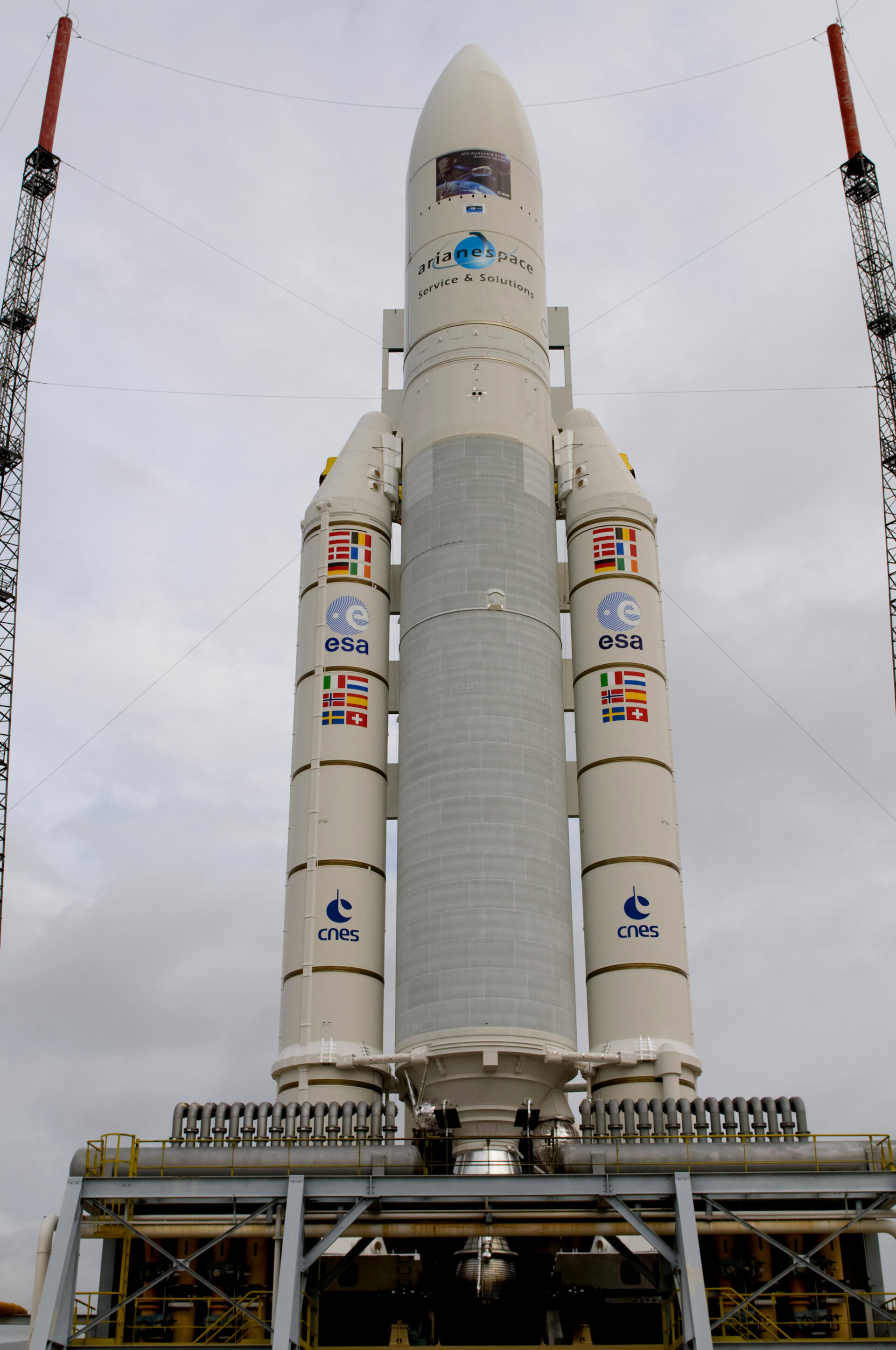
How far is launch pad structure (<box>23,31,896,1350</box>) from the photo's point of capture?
2336cm

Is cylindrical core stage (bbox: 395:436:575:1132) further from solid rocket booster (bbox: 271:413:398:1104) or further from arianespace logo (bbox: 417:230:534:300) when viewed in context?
arianespace logo (bbox: 417:230:534:300)

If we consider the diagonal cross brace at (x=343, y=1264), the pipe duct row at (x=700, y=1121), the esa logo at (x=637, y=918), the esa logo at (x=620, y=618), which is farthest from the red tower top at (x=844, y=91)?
the diagonal cross brace at (x=343, y=1264)

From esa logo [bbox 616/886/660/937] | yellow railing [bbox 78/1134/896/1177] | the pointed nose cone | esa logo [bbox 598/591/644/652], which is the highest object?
the pointed nose cone

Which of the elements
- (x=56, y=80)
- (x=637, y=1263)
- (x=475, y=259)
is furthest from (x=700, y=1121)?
(x=56, y=80)

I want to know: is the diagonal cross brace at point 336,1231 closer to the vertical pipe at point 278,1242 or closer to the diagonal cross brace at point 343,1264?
the vertical pipe at point 278,1242

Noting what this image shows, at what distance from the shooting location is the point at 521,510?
33625 mm

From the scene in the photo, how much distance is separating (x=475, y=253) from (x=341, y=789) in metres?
14.3

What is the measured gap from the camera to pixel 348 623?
33938mm

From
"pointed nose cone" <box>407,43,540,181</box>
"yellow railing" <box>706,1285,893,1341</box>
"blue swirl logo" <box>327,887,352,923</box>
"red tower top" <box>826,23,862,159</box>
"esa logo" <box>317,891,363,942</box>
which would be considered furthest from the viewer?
"red tower top" <box>826,23,862,159</box>

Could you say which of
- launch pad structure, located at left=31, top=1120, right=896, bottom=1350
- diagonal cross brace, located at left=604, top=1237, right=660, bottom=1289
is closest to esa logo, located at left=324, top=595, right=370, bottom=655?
launch pad structure, located at left=31, top=1120, right=896, bottom=1350

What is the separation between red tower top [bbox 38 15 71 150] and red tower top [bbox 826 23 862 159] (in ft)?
84.3

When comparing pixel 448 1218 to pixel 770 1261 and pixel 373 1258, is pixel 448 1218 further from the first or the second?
pixel 770 1261

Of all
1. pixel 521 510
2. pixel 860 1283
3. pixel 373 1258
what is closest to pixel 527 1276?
pixel 373 1258

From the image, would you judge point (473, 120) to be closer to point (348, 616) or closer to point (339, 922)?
point (348, 616)
